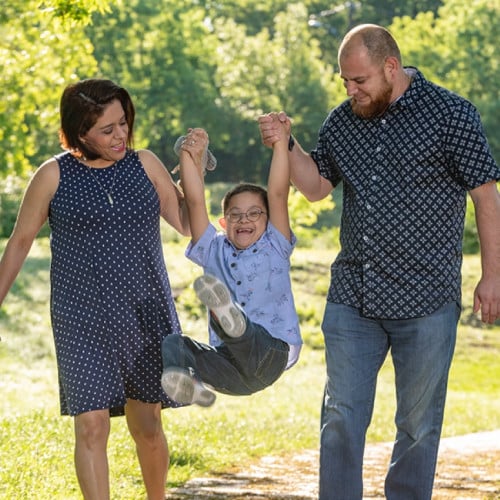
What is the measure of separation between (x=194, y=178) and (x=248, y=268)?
42 cm

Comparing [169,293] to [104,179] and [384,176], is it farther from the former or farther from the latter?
[384,176]

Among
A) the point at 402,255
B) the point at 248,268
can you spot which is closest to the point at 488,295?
the point at 402,255

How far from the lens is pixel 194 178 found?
5164 millimetres

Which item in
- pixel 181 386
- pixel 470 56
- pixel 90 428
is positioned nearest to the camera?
pixel 181 386

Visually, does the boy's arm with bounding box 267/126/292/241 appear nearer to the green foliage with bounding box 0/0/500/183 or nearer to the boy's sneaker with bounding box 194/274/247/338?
the boy's sneaker with bounding box 194/274/247/338

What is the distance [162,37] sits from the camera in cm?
4384

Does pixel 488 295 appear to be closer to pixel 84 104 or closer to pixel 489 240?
pixel 489 240

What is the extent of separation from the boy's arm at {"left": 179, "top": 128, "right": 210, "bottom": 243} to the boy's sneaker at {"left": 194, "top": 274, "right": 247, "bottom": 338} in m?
0.40

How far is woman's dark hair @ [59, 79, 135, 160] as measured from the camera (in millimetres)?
4973

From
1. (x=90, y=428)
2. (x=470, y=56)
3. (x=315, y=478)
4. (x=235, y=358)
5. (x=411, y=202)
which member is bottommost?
(x=315, y=478)

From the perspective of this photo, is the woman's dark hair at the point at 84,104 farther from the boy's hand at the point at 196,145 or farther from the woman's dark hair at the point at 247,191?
the woman's dark hair at the point at 247,191

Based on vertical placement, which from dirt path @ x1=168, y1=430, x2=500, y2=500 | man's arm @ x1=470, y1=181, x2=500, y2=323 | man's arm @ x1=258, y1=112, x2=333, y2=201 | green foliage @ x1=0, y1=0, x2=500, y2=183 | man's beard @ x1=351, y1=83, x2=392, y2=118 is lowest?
dirt path @ x1=168, y1=430, x2=500, y2=500

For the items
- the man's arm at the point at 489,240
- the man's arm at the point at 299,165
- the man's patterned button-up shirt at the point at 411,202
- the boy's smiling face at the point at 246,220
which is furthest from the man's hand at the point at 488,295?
the boy's smiling face at the point at 246,220

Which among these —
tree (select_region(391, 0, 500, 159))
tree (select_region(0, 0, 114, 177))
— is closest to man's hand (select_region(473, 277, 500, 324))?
tree (select_region(0, 0, 114, 177))
